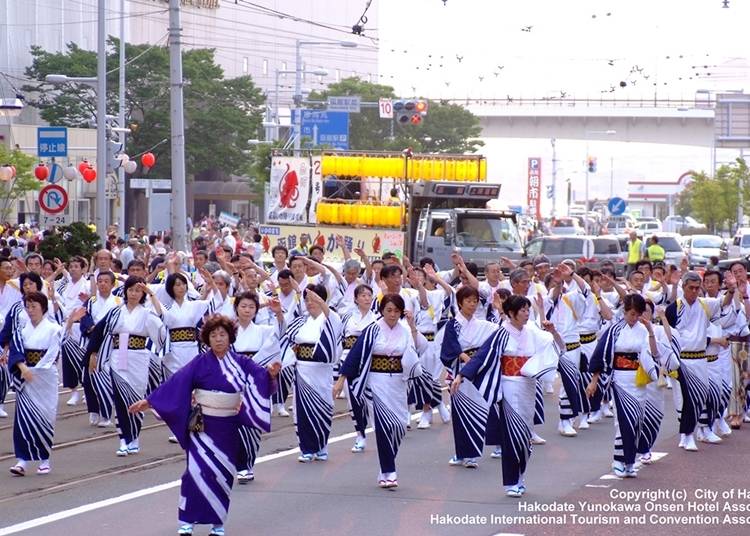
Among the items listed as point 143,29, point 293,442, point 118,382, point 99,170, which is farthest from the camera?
point 143,29

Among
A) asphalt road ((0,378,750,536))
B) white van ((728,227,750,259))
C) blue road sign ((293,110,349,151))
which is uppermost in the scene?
blue road sign ((293,110,349,151))

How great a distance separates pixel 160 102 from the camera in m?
59.0

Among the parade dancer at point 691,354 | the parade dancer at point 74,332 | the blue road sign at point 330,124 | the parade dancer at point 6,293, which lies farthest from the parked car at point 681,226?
the parade dancer at point 691,354

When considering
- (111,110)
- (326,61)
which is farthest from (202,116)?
(326,61)

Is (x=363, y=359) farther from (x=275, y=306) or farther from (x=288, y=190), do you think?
(x=288, y=190)

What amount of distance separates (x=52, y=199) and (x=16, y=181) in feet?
62.7

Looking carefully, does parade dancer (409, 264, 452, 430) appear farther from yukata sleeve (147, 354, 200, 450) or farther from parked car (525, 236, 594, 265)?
parked car (525, 236, 594, 265)

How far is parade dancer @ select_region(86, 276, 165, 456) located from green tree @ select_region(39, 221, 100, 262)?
36.3 ft

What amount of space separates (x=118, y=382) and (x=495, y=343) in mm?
3782

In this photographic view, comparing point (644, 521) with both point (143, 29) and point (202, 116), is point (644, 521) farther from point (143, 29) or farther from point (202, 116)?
point (143, 29)

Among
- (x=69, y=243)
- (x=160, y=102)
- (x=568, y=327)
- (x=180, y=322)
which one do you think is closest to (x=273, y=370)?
A: (x=180, y=322)

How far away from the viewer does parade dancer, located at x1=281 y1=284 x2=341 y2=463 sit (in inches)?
468

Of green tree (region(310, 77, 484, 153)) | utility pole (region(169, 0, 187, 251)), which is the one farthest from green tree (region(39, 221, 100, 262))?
green tree (region(310, 77, 484, 153))

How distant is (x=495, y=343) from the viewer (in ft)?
34.4
